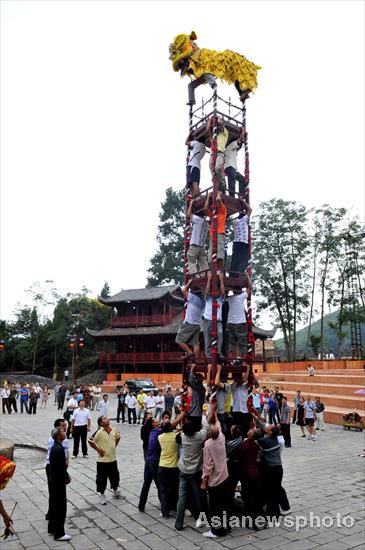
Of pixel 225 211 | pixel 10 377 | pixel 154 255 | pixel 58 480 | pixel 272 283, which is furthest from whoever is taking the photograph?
pixel 154 255

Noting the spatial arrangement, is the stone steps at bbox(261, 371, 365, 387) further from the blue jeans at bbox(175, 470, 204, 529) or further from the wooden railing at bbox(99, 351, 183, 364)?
the blue jeans at bbox(175, 470, 204, 529)

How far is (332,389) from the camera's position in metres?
23.2

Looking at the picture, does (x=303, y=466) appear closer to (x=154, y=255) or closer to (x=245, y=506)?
(x=245, y=506)

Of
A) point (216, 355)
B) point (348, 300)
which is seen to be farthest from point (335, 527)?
point (348, 300)

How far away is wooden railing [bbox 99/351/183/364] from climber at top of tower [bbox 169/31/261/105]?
31.6m

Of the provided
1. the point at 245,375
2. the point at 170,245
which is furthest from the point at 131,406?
the point at 170,245

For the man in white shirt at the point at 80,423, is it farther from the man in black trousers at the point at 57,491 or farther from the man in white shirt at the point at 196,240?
the man in white shirt at the point at 196,240

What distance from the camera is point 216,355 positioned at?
327 inches

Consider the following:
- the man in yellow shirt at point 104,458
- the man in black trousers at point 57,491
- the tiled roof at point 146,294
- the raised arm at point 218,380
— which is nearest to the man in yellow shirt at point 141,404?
the man in yellow shirt at point 104,458

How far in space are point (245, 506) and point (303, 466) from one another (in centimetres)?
456

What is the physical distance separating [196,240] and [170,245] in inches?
1851

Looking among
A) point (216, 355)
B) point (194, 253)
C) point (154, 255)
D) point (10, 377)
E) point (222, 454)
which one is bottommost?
point (10, 377)

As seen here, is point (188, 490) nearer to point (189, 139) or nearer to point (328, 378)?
point (189, 139)

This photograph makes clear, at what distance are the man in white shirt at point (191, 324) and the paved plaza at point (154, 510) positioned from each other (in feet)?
10.5
